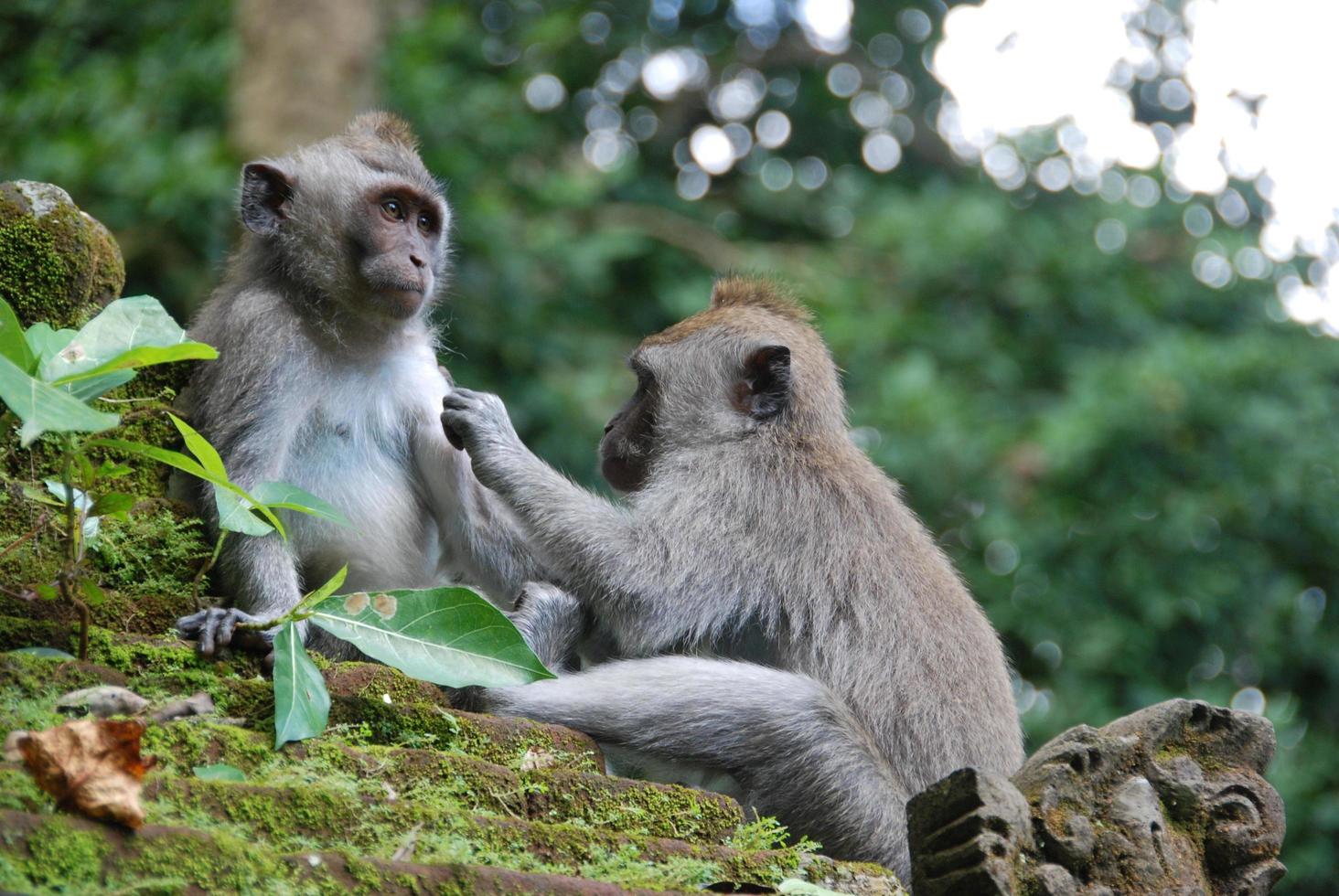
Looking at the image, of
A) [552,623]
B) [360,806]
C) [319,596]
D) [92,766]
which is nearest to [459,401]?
[552,623]

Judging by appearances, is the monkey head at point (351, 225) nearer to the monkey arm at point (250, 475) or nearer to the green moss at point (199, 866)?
the monkey arm at point (250, 475)

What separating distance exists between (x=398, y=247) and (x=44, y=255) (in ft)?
4.98

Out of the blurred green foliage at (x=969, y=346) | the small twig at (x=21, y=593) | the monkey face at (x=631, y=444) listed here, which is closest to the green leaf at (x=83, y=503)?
the small twig at (x=21, y=593)

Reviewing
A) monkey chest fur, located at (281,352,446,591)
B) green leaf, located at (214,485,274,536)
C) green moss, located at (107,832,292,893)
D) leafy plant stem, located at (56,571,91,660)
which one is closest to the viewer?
green moss, located at (107,832,292,893)

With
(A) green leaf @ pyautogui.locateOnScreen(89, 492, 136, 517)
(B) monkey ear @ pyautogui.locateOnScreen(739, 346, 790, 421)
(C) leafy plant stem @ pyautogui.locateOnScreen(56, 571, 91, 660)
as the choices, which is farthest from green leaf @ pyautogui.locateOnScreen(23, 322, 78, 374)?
(B) monkey ear @ pyautogui.locateOnScreen(739, 346, 790, 421)

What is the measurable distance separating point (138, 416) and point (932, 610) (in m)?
2.98

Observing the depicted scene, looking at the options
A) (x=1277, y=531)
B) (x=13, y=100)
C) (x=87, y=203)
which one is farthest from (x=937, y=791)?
(x=1277, y=531)

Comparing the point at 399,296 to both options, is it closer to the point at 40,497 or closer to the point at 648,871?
the point at 40,497

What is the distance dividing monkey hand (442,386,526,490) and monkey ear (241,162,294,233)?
3.42ft

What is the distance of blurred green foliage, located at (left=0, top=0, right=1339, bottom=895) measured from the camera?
11.4 metres

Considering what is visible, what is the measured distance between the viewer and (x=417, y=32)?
1291cm

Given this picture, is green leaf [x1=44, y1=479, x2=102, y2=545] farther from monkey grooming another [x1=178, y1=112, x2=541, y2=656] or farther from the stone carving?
the stone carving

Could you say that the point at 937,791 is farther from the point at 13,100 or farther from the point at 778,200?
the point at 778,200

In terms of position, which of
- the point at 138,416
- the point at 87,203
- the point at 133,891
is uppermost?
the point at 87,203
